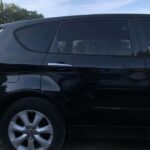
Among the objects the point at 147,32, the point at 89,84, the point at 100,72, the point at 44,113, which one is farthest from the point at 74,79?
the point at 147,32

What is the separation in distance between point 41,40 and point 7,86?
27.6 inches

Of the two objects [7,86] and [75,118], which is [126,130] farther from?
[7,86]

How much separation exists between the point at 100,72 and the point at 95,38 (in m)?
0.43

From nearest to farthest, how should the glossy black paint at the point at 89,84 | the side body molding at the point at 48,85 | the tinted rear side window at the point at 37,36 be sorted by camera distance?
the glossy black paint at the point at 89,84, the side body molding at the point at 48,85, the tinted rear side window at the point at 37,36

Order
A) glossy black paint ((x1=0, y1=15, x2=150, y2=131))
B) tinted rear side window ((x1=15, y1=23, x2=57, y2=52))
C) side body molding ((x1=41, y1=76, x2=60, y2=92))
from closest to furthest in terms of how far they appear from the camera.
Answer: glossy black paint ((x1=0, y1=15, x2=150, y2=131)), side body molding ((x1=41, y1=76, x2=60, y2=92)), tinted rear side window ((x1=15, y1=23, x2=57, y2=52))

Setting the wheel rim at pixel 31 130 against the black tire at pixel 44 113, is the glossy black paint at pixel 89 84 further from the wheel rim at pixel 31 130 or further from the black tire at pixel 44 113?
the wheel rim at pixel 31 130

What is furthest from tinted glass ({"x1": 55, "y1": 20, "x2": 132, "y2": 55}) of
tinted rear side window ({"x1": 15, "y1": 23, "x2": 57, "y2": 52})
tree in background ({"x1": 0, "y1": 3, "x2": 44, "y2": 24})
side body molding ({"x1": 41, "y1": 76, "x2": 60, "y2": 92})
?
tree in background ({"x1": 0, "y1": 3, "x2": 44, "y2": 24})

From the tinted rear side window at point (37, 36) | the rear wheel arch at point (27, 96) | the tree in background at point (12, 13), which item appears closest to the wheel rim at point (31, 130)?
the rear wheel arch at point (27, 96)

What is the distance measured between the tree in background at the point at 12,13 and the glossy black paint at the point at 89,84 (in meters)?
47.5

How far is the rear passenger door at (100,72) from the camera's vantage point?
18.0 feet

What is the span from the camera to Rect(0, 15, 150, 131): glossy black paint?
549 cm

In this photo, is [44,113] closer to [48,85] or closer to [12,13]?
[48,85]

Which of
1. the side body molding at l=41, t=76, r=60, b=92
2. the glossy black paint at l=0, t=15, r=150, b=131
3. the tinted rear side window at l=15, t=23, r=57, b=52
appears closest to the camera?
the glossy black paint at l=0, t=15, r=150, b=131

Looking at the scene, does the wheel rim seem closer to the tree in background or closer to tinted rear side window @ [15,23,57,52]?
tinted rear side window @ [15,23,57,52]
